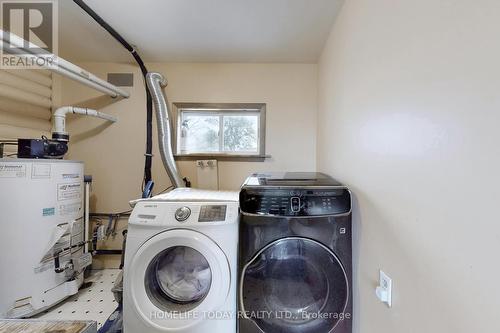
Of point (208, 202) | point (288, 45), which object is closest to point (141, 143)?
point (208, 202)

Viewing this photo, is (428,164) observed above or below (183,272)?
above

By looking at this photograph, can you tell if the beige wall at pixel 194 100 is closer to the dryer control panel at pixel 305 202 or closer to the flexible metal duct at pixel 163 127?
the flexible metal duct at pixel 163 127

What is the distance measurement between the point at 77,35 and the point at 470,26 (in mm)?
2563

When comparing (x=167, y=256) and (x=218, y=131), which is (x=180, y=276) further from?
(x=218, y=131)

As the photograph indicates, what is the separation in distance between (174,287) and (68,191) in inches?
A: 48.2

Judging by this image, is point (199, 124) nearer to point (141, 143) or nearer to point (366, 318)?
point (141, 143)

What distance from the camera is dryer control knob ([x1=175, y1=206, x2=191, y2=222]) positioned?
1286 mm

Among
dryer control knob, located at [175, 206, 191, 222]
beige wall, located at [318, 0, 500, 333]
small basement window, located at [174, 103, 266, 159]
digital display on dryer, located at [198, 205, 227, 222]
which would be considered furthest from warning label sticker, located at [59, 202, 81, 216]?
beige wall, located at [318, 0, 500, 333]

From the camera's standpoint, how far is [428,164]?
0.67 meters

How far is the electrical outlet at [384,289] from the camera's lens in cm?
88

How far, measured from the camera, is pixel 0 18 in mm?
Result: 1652

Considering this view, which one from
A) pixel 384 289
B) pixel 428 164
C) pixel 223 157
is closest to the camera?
pixel 428 164

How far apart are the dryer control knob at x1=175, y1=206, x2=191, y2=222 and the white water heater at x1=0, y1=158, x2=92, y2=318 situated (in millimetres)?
1148

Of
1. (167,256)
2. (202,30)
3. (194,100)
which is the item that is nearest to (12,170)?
(167,256)
